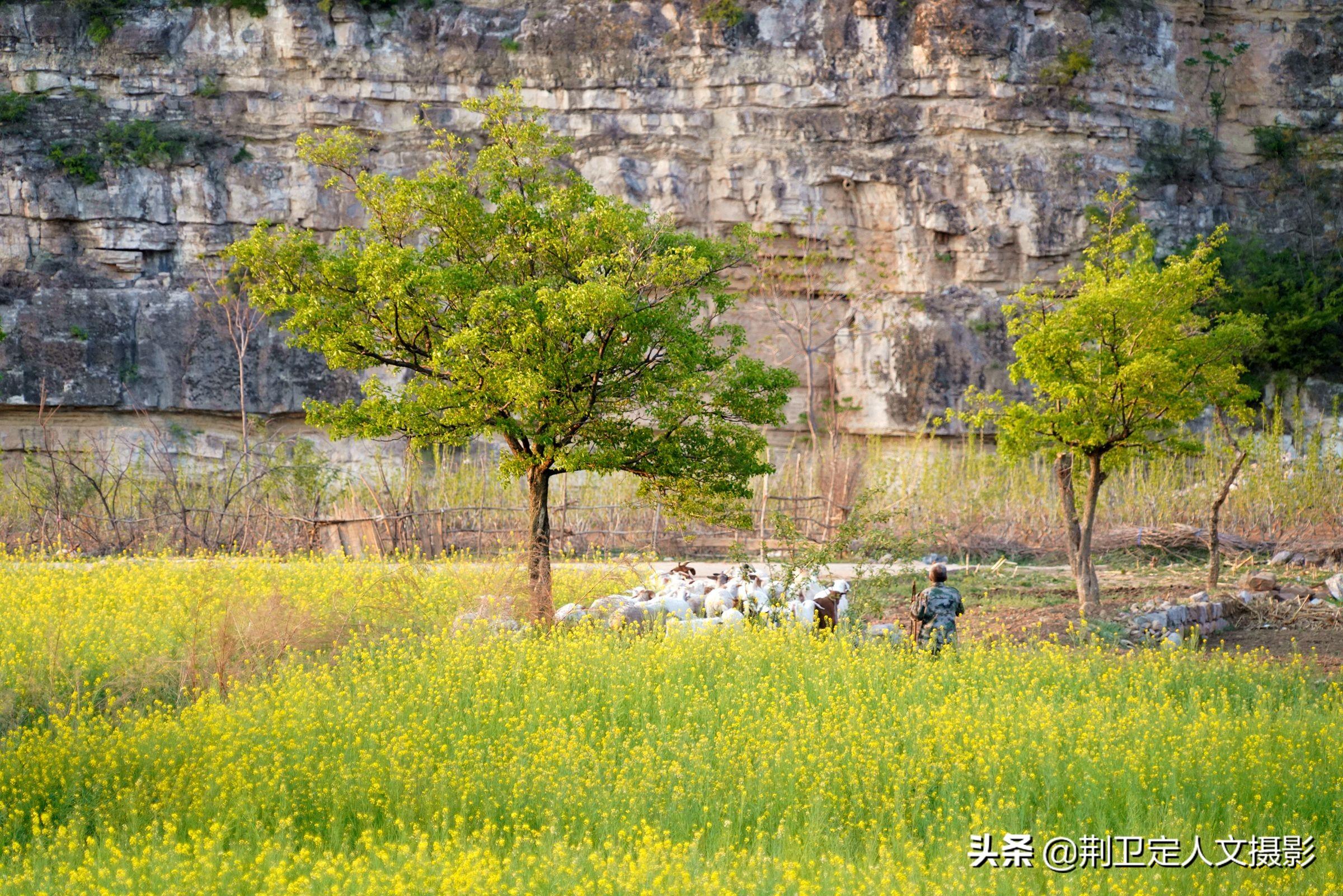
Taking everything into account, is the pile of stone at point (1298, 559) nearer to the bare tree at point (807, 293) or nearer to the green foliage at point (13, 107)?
the bare tree at point (807, 293)

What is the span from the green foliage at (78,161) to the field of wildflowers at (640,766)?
18.8 m

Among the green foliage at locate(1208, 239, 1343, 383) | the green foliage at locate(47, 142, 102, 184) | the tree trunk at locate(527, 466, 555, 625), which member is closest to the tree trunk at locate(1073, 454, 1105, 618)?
the tree trunk at locate(527, 466, 555, 625)

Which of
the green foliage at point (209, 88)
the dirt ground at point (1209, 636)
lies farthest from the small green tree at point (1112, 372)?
the green foliage at point (209, 88)

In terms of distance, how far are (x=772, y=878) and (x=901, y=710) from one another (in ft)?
8.71

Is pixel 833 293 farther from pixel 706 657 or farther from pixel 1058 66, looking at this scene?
pixel 706 657

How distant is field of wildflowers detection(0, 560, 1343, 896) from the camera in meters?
4.66

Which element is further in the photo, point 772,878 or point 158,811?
point 158,811

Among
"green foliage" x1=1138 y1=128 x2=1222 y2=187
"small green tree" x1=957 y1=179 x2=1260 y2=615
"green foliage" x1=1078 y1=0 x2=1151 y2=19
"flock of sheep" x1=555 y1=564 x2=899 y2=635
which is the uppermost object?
"green foliage" x1=1078 y1=0 x2=1151 y2=19

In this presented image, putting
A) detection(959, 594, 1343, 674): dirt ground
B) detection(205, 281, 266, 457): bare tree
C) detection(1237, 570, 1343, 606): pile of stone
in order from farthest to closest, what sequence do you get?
1. detection(205, 281, 266, 457): bare tree
2. detection(1237, 570, 1343, 606): pile of stone
3. detection(959, 594, 1343, 674): dirt ground

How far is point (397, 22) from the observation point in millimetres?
25859

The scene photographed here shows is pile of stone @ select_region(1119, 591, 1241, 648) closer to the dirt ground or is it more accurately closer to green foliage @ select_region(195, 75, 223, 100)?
the dirt ground

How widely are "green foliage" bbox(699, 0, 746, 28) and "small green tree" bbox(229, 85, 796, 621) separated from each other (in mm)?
16447

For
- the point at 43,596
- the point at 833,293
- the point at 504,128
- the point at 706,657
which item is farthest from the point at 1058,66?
the point at 43,596

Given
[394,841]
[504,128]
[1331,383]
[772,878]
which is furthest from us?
[1331,383]
